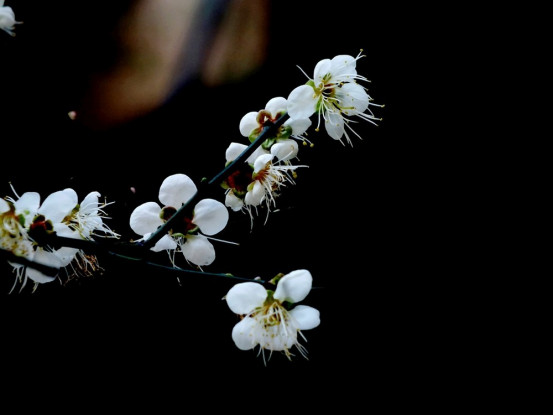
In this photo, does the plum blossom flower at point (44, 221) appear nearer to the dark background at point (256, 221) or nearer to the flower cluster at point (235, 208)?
the flower cluster at point (235, 208)

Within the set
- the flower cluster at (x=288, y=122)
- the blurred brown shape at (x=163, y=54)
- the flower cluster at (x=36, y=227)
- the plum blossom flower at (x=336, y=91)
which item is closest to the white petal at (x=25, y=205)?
the flower cluster at (x=36, y=227)

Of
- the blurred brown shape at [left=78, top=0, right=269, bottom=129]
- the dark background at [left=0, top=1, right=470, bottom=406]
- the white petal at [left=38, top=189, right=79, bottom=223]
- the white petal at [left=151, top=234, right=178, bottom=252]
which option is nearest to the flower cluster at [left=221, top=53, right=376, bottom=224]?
the white petal at [left=151, top=234, right=178, bottom=252]

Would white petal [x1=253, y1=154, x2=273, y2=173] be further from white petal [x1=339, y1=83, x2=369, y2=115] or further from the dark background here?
the dark background

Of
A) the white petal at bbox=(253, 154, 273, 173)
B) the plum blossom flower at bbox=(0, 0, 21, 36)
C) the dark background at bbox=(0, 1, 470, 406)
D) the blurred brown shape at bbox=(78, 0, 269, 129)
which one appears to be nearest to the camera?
the plum blossom flower at bbox=(0, 0, 21, 36)

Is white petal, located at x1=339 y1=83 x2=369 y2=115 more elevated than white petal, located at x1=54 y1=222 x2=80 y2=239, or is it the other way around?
white petal, located at x1=339 y1=83 x2=369 y2=115

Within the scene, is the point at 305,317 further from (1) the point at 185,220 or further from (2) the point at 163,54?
(2) the point at 163,54

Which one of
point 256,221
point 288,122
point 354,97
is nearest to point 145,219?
point 288,122

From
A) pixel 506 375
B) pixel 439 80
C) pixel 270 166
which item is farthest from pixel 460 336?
pixel 270 166
